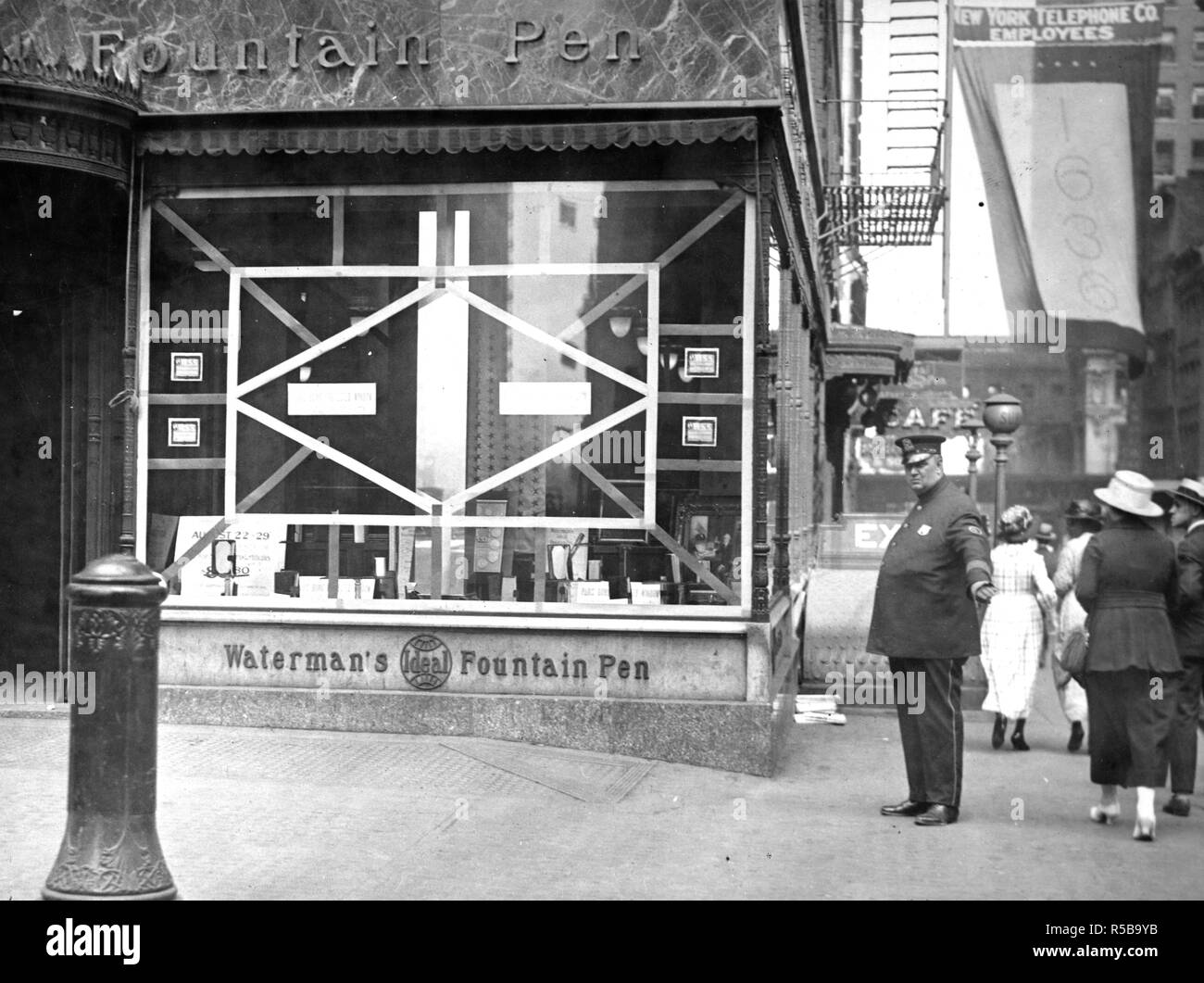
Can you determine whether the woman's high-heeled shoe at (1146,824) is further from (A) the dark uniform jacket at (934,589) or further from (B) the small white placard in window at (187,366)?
(B) the small white placard in window at (187,366)

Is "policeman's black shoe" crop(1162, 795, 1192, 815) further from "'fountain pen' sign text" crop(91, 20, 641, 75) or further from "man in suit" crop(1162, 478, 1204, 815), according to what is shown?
"'fountain pen' sign text" crop(91, 20, 641, 75)

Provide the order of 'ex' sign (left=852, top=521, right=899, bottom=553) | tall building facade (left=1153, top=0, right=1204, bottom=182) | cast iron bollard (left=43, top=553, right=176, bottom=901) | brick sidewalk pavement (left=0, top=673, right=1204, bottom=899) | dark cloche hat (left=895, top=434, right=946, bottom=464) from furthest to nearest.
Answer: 'ex' sign (left=852, top=521, right=899, bottom=553) < tall building facade (left=1153, top=0, right=1204, bottom=182) < dark cloche hat (left=895, top=434, right=946, bottom=464) < brick sidewalk pavement (left=0, top=673, right=1204, bottom=899) < cast iron bollard (left=43, top=553, right=176, bottom=901)

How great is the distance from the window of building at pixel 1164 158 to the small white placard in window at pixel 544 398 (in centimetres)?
2178

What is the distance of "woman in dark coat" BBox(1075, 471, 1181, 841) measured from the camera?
8.36 m

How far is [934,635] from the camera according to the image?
838 cm

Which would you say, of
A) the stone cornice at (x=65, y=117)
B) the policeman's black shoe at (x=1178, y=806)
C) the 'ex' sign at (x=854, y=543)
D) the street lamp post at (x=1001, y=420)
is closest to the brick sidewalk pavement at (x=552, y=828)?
the policeman's black shoe at (x=1178, y=806)

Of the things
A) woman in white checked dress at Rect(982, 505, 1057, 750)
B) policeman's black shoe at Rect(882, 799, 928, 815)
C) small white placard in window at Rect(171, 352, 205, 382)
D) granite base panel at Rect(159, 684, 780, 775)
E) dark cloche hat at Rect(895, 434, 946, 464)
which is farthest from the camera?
woman in white checked dress at Rect(982, 505, 1057, 750)

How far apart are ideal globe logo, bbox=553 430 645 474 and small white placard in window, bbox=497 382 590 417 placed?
0.21 metres

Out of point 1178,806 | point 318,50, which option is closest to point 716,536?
point 1178,806

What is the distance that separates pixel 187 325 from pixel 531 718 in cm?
362

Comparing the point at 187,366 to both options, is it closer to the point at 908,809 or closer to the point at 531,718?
the point at 531,718

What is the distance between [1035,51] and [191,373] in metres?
20.9

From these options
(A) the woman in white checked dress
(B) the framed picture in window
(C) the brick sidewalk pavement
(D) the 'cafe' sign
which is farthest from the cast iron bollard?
(D) the 'cafe' sign

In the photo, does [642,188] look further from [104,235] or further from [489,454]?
[104,235]
